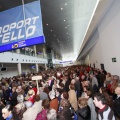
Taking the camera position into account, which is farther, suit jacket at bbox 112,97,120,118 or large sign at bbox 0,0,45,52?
large sign at bbox 0,0,45,52

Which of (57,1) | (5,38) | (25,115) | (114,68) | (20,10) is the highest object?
(57,1)

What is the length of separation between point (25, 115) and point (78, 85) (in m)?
3.68

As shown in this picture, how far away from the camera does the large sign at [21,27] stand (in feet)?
16.7

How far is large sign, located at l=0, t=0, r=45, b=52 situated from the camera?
509 centimetres

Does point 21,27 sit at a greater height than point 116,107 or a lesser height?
greater

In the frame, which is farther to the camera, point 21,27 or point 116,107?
point 21,27

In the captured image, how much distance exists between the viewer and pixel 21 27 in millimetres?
5355

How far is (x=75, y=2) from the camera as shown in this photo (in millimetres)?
11328

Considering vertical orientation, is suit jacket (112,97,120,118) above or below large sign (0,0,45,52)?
below

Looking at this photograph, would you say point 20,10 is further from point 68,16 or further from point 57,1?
point 68,16

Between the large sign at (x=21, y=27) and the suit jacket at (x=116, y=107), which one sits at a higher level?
the large sign at (x=21, y=27)

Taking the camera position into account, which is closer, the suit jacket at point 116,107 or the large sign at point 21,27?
the suit jacket at point 116,107

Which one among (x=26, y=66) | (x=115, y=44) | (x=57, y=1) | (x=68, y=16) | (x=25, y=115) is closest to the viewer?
(x=25, y=115)

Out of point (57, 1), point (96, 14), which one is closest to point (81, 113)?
point (96, 14)
